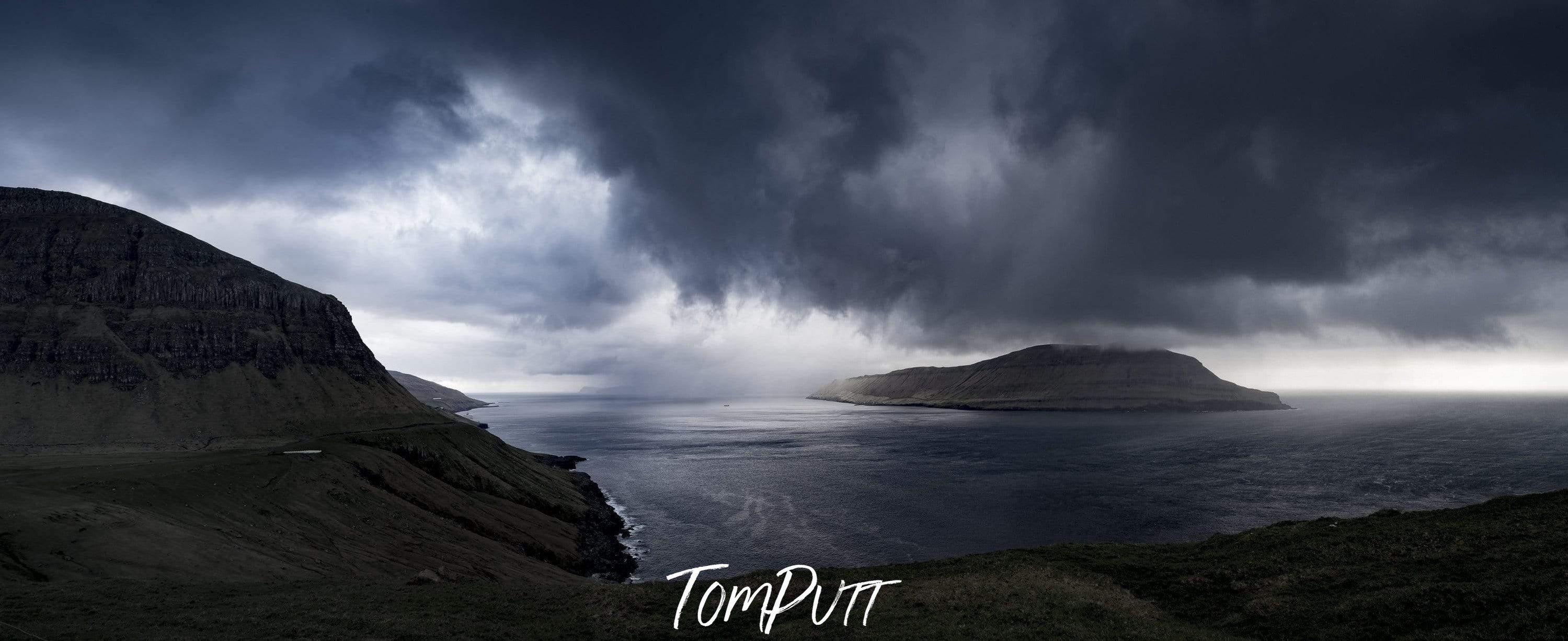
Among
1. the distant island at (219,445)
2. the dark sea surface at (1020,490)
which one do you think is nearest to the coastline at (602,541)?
the distant island at (219,445)

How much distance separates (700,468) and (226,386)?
306 feet

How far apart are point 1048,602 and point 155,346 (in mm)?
156491

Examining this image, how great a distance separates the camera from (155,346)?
114875 millimetres

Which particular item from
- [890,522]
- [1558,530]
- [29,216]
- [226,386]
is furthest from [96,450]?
[1558,530]

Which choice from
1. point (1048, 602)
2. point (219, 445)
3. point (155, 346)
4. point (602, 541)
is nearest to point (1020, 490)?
point (602, 541)

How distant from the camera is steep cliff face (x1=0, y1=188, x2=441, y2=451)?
327 feet

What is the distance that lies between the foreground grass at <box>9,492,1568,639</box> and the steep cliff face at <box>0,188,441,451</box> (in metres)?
93.2

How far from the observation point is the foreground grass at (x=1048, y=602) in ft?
79.2

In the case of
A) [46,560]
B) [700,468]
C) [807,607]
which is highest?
[46,560]

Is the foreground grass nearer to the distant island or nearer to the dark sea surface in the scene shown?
the distant island

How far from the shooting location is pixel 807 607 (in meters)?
31.2

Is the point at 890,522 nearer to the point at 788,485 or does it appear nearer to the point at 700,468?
the point at 788,485

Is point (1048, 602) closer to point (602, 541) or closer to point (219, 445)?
point (602, 541)

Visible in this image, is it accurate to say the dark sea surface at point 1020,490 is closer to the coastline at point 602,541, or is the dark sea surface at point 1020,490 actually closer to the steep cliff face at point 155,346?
the coastline at point 602,541
